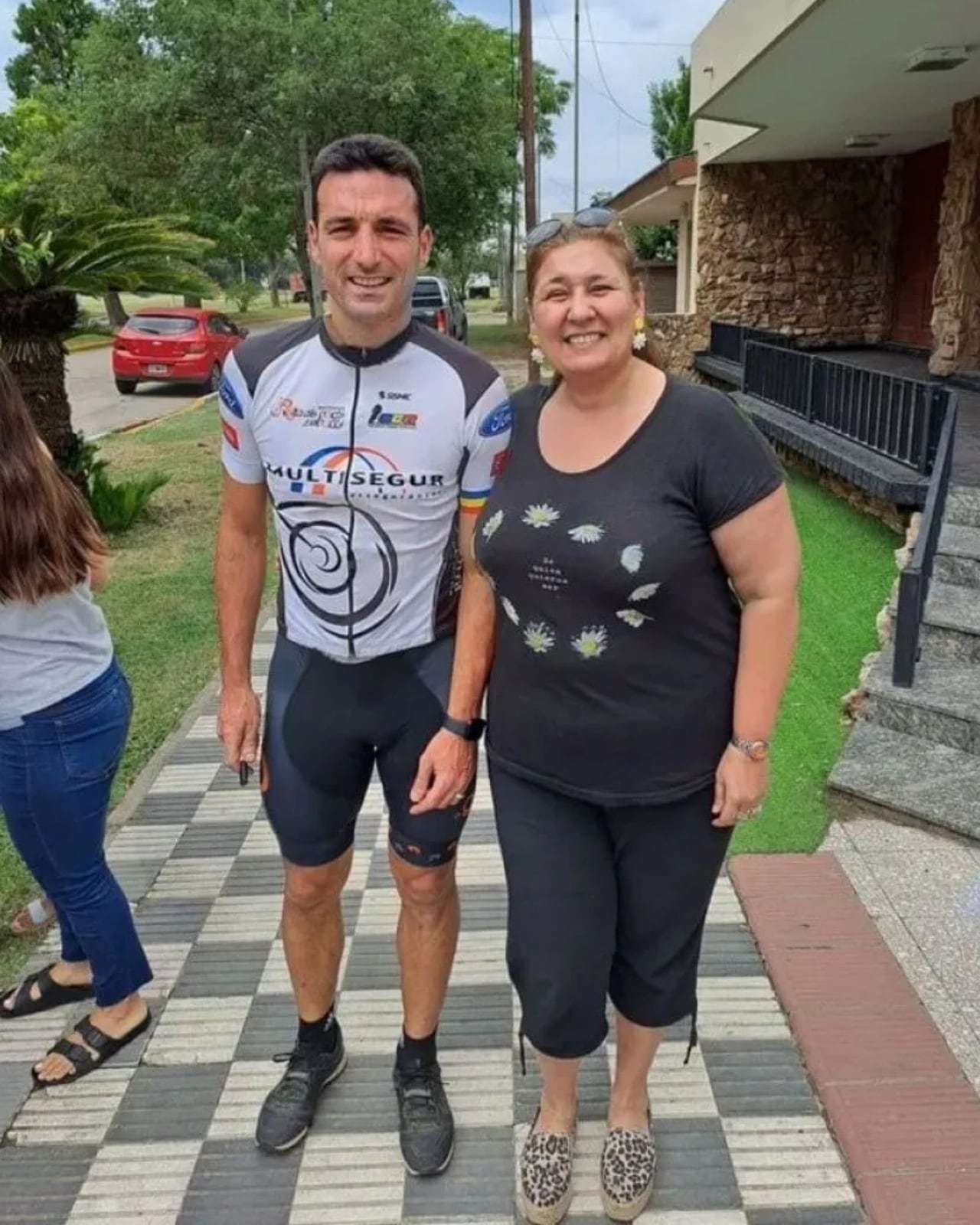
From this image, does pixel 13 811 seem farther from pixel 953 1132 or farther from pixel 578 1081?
pixel 953 1132

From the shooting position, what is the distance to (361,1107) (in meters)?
2.55

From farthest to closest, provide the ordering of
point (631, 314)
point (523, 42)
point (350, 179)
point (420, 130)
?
point (420, 130) → point (523, 42) → point (350, 179) → point (631, 314)

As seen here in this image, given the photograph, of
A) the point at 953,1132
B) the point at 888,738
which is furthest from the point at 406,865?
the point at 888,738

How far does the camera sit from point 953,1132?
241cm

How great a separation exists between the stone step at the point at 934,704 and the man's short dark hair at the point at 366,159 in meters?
3.08

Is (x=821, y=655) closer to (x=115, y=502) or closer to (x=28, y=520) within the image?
(x=28, y=520)

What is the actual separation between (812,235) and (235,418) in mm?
15381

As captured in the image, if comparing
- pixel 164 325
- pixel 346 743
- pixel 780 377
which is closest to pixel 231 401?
pixel 346 743

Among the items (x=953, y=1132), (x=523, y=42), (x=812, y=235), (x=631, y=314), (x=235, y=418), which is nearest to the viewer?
(x=631, y=314)

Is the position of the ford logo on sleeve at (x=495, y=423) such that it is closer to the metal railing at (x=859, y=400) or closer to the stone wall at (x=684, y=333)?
the metal railing at (x=859, y=400)

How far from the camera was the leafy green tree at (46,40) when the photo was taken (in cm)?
4722

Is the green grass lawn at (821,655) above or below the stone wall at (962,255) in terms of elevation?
below

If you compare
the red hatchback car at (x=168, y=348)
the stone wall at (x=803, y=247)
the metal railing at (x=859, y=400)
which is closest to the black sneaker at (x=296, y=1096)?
the metal railing at (x=859, y=400)

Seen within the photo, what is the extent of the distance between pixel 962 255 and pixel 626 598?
10.9 meters
